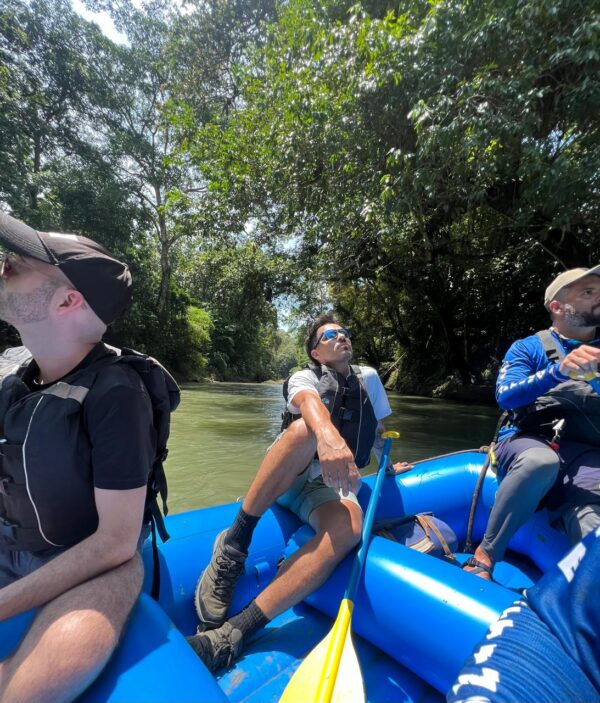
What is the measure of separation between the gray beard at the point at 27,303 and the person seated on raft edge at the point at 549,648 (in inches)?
47.4

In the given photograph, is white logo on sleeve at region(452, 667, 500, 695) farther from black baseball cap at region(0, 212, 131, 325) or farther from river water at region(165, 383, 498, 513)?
river water at region(165, 383, 498, 513)

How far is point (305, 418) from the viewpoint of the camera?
149 cm

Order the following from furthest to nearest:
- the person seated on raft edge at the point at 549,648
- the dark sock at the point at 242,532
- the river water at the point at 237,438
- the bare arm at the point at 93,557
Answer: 1. the river water at the point at 237,438
2. the dark sock at the point at 242,532
3. the bare arm at the point at 93,557
4. the person seated on raft edge at the point at 549,648

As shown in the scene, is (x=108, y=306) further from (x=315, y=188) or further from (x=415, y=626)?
(x=315, y=188)

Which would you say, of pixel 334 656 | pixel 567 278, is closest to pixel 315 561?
pixel 334 656

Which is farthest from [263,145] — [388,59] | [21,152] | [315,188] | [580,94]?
[21,152]

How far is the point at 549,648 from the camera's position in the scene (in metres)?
0.63

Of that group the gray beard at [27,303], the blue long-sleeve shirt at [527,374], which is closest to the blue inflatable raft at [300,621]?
the blue long-sleeve shirt at [527,374]

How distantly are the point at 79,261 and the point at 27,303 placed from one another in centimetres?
17

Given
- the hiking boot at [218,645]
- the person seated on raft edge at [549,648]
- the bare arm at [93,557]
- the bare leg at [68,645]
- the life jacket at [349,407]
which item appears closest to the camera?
the person seated on raft edge at [549,648]

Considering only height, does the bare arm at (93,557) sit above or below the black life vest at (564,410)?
below

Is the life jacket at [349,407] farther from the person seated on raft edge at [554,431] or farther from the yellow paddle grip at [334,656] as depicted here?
the yellow paddle grip at [334,656]

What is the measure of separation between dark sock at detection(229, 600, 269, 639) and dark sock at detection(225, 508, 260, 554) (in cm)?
21

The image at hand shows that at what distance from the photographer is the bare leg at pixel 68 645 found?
699 millimetres
